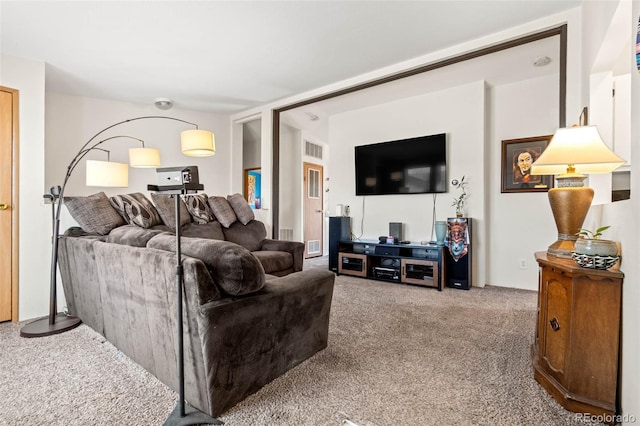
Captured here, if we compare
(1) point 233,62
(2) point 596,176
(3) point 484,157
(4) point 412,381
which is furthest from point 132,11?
(3) point 484,157

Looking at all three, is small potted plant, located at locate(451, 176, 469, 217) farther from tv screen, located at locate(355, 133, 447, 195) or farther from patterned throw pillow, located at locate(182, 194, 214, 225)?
patterned throw pillow, located at locate(182, 194, 214, 225)

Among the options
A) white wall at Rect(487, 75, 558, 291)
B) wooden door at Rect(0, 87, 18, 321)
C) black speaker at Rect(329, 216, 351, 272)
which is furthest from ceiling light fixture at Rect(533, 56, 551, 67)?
wooden door at Rect(0, 87, 18, 321)

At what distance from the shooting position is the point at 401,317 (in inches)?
105

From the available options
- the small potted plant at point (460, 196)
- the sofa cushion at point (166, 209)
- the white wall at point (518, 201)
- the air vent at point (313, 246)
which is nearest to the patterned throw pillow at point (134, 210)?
the sofa cushion at point (166, 209)

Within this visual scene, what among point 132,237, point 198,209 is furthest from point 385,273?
point 132,237

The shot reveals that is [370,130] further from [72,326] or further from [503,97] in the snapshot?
[72,326]

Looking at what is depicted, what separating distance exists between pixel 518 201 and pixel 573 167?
219 cm

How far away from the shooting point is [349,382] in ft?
5.29

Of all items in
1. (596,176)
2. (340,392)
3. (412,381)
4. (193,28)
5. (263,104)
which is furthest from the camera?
(263,104)

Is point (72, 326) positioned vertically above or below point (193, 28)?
below

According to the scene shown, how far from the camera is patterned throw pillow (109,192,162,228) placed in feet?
9.24

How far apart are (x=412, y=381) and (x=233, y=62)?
3.19 meters

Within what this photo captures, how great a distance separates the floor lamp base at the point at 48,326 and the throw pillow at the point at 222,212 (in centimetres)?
158

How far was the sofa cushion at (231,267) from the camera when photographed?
1.30m
